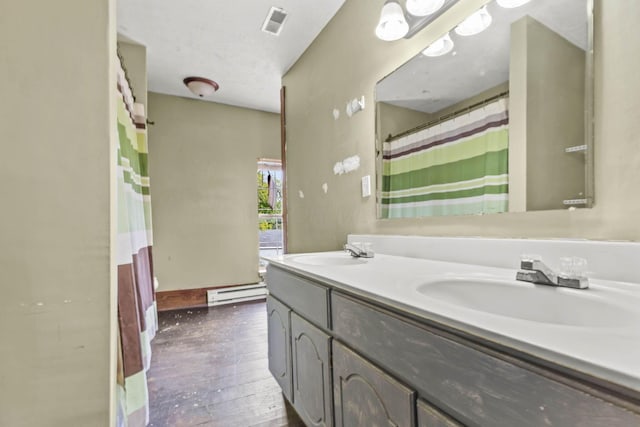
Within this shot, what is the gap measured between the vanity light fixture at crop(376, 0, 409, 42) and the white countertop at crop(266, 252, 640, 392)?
3.63 ft

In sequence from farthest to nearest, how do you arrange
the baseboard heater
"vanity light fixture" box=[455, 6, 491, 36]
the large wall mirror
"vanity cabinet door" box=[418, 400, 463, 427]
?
the baseboard heater, "vanity light fixture" box=[455, 6, 491, 36], the large wall mirror, "vanity cabinet door" box=[418, 400, 463, 427]

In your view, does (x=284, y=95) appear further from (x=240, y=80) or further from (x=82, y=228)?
(x=82, y=228)

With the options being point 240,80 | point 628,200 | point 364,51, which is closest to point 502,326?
point 628,200

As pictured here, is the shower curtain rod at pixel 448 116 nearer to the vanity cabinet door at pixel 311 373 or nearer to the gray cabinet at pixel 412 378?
the gray cabinet at pixel 412 378

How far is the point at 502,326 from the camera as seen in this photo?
0.41 metres

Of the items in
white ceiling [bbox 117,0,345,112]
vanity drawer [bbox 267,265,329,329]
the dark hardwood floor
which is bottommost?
the dark hardwood floor

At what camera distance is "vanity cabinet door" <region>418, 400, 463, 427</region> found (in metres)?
0.47

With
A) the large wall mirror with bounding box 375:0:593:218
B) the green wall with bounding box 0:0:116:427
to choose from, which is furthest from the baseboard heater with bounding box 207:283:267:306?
the green wall with bounding box 0:0:116:427

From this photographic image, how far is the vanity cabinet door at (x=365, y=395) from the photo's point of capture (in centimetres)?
58

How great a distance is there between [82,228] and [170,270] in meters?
2.71

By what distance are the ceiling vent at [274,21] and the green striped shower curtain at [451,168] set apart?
4.00ft

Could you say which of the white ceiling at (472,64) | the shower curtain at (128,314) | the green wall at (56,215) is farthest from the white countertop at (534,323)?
the shower curtain at (128,314)

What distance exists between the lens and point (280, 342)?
4.17 feet

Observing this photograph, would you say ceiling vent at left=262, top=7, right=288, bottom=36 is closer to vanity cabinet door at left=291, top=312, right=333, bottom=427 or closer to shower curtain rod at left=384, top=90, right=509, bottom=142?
shower curtain rod at left=384, top=90, right=509, bottom=142
